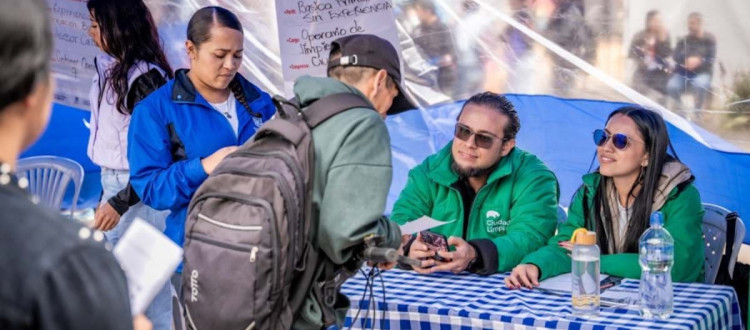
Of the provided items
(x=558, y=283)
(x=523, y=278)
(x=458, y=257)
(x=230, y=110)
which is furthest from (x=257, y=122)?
(x=558, y=283)

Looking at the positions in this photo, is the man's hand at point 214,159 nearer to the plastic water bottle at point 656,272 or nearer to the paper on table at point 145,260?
the plastic water bottle at point 656,272

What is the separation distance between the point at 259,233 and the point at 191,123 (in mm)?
1172

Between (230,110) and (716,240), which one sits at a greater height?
(230,110)

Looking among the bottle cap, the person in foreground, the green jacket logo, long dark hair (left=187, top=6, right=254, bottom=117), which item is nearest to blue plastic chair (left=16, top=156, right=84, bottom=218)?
long dark hair (left=187, top=6, right=254, bottom=117)

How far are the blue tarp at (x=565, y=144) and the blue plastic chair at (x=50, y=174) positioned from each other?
1.67 m

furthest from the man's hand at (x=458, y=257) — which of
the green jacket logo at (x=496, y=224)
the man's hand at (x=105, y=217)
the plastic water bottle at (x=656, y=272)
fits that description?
the man's hand at (x=105, y=217)

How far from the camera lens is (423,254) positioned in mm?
3289

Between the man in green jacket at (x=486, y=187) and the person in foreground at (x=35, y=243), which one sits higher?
the person in foreground at (x=35, y=243)

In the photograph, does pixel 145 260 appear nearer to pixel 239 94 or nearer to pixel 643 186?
pixel 239 94

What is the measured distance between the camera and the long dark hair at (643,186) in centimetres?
348

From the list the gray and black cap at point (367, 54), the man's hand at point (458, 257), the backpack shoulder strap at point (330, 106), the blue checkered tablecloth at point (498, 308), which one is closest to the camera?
the backpack shoulder strap at point (330, 106)

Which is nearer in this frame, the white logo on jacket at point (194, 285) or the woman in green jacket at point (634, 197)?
the white logo on jacket at point (194, 285)

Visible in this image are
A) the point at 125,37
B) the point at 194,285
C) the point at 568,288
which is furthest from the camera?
the point at 125,37

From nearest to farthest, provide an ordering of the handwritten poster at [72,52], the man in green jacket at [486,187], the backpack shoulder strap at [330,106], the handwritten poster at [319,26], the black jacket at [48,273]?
1. the black jacket at [48,273]
2. the backpack shoulder strap at [330,106]
3. the man in green jacket at [486,187]
4. the handwritten poster at [319,26]
5. the handwritten poster at [72,52]
